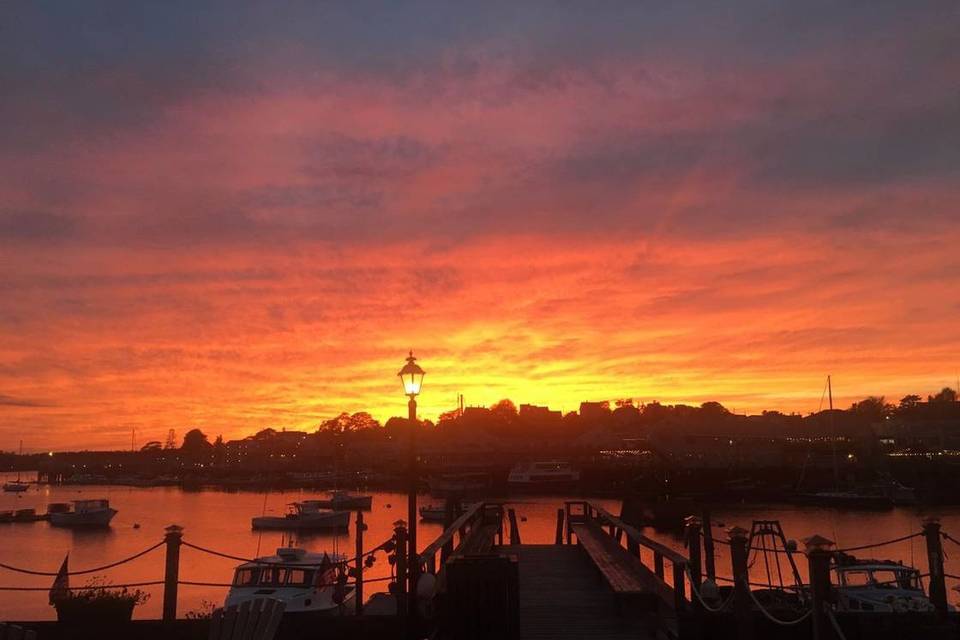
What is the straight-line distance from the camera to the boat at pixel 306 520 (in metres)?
79.0

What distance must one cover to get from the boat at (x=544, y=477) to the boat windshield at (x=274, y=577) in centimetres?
10679

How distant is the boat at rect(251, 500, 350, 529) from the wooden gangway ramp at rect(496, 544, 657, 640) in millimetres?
61742

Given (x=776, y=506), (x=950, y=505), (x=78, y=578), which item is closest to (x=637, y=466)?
(x=776, y=506)

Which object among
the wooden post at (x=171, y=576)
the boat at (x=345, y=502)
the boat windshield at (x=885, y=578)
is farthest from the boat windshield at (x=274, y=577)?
the boat at (x=345, y=502)

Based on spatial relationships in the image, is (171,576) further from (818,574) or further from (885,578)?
(885,578)

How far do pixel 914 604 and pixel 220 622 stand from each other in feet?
68.7

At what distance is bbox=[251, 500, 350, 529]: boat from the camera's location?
7900cm

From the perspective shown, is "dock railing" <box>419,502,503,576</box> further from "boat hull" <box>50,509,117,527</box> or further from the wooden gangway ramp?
"boat hull" <box>50,509,117,527</box>

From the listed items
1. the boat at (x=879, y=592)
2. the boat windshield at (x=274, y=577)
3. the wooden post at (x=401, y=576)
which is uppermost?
the wooden post at (x=401, y=576)

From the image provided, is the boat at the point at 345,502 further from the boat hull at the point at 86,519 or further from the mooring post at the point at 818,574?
the mooring post at the point at 818,574

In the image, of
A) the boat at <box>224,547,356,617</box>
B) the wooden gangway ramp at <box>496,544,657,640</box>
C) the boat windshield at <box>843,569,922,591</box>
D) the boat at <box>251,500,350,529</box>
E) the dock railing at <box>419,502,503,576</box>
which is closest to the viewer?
the wooden gangway ramp at <box>496,544,657,640</box>

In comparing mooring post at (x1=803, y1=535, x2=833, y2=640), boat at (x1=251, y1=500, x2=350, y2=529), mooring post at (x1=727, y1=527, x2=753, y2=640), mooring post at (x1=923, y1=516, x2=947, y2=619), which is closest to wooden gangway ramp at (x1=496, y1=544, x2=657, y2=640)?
mooring post at (x1=727, y1=527, x2=753, y2=640)

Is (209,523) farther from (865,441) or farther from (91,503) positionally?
(865,441)

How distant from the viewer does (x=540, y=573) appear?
18.4 metres
